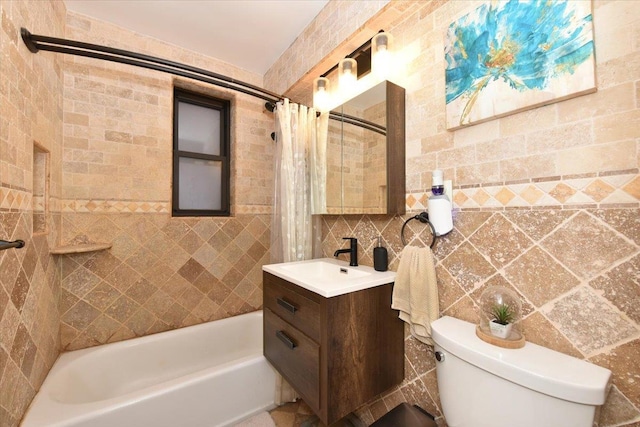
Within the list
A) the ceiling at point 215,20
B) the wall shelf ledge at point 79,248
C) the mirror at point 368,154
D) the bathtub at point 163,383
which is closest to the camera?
the bathtub at point 163,383

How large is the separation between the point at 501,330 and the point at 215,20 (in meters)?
2.35

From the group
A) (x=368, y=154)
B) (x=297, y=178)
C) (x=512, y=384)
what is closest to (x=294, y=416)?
(x=512, y=384)

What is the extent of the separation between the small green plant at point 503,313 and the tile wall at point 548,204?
7 centimetres

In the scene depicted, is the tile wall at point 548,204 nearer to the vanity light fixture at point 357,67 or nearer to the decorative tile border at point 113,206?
the vanity light fixture at point 357,67

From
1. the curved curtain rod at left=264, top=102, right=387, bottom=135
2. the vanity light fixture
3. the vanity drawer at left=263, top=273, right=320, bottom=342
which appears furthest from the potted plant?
the vanity light fixture

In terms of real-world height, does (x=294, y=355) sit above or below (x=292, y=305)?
below

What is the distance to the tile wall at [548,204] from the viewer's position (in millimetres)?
674

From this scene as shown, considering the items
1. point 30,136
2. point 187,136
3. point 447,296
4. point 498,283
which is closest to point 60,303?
point 30,136

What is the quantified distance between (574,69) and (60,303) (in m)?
2.72

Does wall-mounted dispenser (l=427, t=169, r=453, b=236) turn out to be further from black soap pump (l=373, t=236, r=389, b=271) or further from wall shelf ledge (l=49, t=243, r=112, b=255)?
wall shelf ledge (l=49, t=243, r=112, b=255)

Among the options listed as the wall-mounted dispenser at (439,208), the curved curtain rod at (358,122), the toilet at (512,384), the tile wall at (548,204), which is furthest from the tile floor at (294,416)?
the curved curtain rod at (358,122)

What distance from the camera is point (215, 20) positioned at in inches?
68.6

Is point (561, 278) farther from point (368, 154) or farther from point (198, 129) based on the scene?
point (198, 129)

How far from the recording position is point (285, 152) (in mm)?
1670
